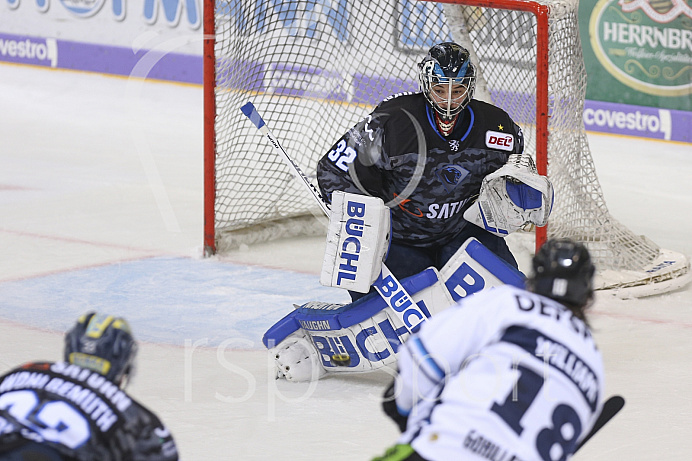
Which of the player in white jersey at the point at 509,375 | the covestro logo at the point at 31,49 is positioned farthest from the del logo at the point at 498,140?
the covestro logo at the point at 31,49

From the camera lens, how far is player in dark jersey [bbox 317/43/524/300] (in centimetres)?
325

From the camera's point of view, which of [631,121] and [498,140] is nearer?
[498,140]

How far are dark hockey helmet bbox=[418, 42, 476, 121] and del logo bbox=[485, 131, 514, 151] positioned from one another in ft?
0.45

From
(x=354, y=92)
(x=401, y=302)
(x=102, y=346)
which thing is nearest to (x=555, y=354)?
(x=102, y=346)

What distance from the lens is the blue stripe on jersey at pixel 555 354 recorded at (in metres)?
1.72

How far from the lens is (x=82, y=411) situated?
160 centimetres

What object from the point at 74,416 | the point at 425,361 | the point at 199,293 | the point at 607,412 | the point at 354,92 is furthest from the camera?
the point at 354,92

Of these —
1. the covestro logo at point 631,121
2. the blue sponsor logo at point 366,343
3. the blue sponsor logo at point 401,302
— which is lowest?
the covestro logo at point 631,121

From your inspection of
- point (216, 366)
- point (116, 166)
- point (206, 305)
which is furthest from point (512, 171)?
point (116, 166)

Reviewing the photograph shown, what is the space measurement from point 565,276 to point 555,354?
16 centimetres

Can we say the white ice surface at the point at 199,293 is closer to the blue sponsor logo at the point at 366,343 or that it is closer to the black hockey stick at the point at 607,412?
the blue sponsor logo at the point at 366,343

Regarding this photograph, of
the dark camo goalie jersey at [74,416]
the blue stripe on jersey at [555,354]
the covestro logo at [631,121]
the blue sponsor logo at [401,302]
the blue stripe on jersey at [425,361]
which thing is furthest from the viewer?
the covestro logo at [631,121]

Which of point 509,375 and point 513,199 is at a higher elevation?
point 509,375

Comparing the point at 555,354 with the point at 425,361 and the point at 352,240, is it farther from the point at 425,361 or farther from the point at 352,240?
the point at 352,240
